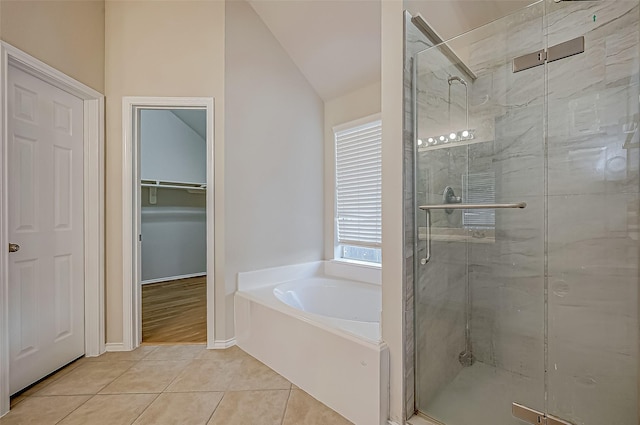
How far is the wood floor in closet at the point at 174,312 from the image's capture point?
2.72 m

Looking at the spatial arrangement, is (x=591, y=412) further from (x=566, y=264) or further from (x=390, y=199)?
(x=390, y=199)

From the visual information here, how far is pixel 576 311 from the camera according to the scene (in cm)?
163

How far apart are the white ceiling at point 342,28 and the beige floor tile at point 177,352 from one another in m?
2.68

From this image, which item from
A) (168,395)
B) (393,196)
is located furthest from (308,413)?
(393,196)

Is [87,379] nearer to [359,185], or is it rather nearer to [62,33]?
[62,33]

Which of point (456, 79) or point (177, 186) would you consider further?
point (177, 186)

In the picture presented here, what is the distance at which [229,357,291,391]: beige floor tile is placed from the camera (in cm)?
195

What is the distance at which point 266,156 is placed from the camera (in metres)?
2.82

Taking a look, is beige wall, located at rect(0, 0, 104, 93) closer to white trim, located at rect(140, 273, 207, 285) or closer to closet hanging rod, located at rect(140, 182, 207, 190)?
closet hanging rod, located at rect(140, 182, 207, 190)

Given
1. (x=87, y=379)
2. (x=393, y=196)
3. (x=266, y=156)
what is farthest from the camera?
(x=266, y=156)

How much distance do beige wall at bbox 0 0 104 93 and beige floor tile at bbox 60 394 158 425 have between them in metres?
2.10

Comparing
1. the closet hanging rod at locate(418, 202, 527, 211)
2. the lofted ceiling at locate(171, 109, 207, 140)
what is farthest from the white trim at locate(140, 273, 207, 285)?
the closet hanging rod at locate(418, 202, 527, 211)

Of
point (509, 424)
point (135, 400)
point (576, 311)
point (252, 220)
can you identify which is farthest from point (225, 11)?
point (509, 424)

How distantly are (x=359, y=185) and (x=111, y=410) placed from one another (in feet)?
8.06
